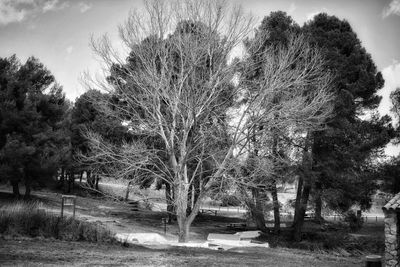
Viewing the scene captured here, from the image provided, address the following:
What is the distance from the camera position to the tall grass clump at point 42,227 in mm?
10758

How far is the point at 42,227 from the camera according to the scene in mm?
11195

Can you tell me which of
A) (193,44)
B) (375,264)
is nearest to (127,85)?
(193,44)

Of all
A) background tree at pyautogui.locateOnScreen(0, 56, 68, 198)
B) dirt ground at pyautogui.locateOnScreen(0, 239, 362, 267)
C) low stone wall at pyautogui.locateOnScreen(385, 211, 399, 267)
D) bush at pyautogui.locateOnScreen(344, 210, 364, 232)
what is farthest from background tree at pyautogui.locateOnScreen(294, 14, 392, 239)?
background tree at pyautogui.locateOnScreen(0, 56, 68, 198)

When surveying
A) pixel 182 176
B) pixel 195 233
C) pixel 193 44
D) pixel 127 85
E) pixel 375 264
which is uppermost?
pixel 193 44

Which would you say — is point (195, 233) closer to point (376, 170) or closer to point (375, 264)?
point (376, 170)

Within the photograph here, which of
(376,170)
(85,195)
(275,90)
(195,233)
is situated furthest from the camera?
(85,195)

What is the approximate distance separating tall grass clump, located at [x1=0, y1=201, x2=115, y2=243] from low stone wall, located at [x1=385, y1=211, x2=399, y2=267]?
8405 mm

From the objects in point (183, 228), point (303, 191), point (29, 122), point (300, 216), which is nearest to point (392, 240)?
point (183, 228)

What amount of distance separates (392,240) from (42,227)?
10.4 metres

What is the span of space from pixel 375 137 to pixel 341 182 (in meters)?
3.33

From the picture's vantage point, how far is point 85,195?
44.6m

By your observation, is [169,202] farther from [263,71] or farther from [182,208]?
[263,71]

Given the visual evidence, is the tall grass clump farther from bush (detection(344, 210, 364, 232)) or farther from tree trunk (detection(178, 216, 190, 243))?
bush (detection(344, 210, 364, 232))

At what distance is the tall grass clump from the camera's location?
35.3 feet
